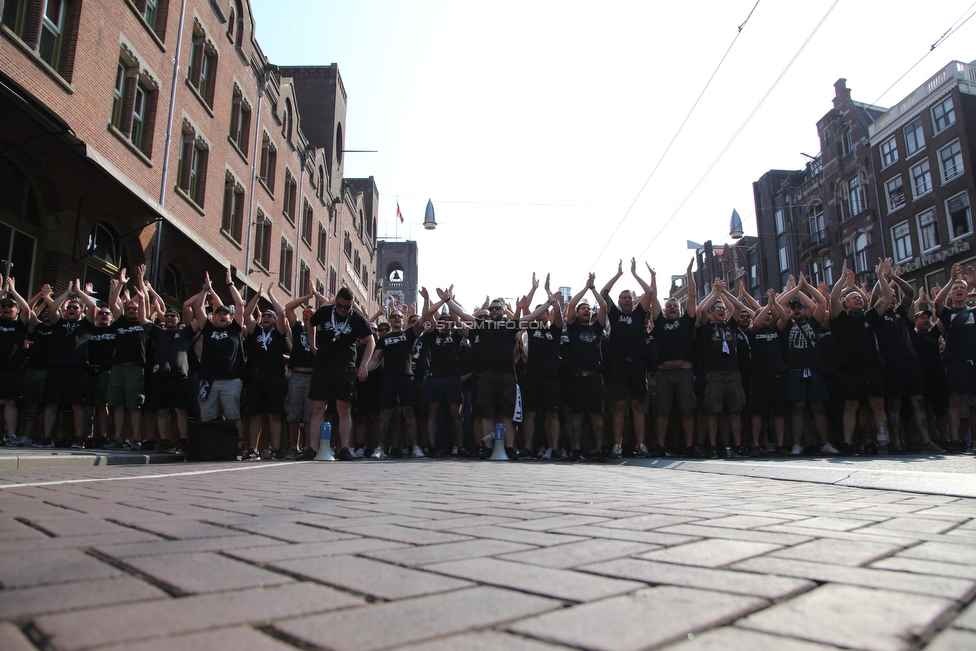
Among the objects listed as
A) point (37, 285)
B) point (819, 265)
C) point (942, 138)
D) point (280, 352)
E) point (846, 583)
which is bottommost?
point (846, 583)

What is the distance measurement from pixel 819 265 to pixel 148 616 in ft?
147

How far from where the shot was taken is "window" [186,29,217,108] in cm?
1903

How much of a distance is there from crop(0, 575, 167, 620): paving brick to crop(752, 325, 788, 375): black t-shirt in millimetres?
8571

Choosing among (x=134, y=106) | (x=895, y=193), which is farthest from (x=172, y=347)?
(x=895, y=193)

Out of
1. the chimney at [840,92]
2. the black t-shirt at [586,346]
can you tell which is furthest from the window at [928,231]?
the black t-shirt at [586,346]

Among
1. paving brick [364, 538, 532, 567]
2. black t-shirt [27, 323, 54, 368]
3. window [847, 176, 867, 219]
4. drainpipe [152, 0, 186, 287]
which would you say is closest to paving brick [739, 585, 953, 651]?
paving brick [364, 538, 532, 567]

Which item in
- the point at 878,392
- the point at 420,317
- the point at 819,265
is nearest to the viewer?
the point at 878,392

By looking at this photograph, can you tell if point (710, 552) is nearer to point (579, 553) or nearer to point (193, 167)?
point (579, 553)

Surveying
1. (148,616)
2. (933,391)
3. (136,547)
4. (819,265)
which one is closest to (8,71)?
(136,547)

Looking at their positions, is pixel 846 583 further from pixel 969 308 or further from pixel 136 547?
pixel 969 308

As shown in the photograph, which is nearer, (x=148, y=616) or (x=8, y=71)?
(x=148, y=616)

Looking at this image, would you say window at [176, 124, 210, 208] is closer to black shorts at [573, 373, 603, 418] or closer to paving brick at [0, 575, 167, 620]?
black shorts at [573, 373, 603, 418]

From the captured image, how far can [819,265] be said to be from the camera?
4059 centimetres

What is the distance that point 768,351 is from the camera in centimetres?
889
